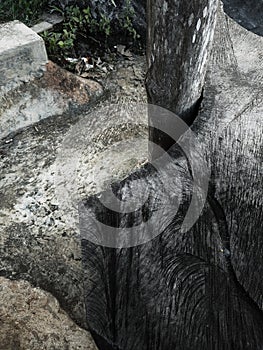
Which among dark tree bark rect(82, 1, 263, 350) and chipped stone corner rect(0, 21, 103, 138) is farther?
chipped stone corner rect(0, 21, 103, 138)

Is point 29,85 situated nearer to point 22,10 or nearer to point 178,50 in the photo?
point 22,10

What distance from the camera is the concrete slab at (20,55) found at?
9.77 feet

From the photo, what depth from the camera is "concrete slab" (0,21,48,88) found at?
2.98m

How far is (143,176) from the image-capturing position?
4.16ft

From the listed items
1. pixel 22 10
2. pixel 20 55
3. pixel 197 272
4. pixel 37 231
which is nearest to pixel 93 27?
pixel 22 10

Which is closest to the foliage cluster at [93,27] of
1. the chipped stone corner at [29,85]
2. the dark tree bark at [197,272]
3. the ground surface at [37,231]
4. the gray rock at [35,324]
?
the chipped stone corner at [29,85]

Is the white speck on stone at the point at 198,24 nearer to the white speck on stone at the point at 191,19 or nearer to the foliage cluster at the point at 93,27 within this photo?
the white speck on stone at the point at 191,19

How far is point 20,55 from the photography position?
3.01 metres

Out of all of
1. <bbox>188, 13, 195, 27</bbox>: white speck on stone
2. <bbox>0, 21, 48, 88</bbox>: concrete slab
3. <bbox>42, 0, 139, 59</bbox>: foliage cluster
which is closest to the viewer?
<bbox>188, 13, 195, 27</bbox>: white speck on stone

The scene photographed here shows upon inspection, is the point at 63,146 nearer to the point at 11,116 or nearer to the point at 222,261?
the point at 11,116

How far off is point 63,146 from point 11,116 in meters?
0.38

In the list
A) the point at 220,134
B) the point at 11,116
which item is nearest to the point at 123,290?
the point at 220,134

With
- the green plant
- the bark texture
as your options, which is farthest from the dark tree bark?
the green plant

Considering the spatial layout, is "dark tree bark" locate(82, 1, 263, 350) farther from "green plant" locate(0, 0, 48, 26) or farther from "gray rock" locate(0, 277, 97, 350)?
"green plant" locate(0, 0, 48, 26)
